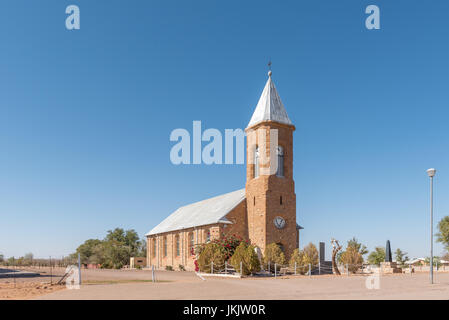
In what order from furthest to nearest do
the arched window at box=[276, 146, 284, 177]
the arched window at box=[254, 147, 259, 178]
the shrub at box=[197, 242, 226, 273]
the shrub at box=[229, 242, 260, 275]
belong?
1. the arched window at box=[254, 147, 259, 178]
2. the arched window at box=[276, 146, 284, 177]
3. the shrub at box=[197, 242, 226, 273]
4. the shrub at box=[229, 242, 260, 275]

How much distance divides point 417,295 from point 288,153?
25.3 meters

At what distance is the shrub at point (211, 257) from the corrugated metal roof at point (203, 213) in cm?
716

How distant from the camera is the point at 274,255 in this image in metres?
35.2

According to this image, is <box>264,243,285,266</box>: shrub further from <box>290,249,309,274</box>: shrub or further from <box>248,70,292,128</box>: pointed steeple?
<box>248,70,292,128</box>: pointed steeple

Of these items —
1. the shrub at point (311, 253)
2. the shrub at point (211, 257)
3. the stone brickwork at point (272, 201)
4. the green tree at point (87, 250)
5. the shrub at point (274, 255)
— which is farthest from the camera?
the green tree at point (87, 250)

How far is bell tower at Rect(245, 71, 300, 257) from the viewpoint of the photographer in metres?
38.3

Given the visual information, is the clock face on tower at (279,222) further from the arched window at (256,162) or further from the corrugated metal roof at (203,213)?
the arched window at (256,162)

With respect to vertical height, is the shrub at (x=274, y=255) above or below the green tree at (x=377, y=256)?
above

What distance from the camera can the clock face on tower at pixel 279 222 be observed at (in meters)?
38.4

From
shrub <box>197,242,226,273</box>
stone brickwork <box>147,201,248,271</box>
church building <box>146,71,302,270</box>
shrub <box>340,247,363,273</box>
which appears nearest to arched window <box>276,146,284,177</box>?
church building <box>146,71,302,270</box>

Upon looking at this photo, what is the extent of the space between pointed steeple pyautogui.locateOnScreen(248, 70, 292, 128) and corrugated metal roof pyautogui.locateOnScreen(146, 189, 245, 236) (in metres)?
8.05

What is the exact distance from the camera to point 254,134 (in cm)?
4059

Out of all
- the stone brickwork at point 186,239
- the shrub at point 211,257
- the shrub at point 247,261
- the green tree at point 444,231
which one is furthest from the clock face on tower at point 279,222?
the green tree at point 444,231
